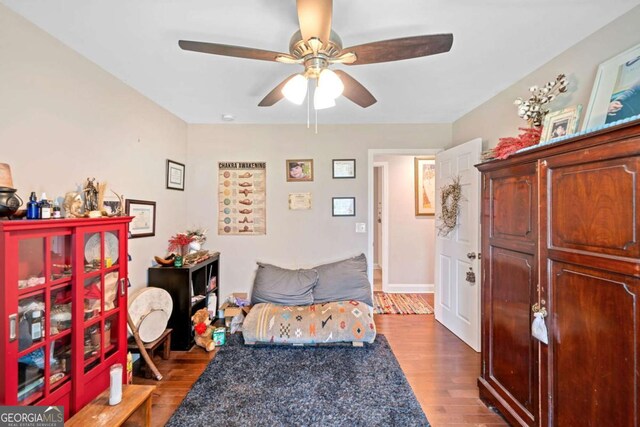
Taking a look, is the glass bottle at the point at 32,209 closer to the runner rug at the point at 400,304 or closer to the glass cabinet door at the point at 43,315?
the glass cabinet door at the point at 43,315

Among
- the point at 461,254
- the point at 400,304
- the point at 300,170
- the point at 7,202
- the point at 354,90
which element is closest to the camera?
the point at 7,202

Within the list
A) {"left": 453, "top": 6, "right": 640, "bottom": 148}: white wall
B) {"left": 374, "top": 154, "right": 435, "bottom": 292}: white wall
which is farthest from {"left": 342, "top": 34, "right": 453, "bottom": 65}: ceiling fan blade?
{"left": 374, "top": 154, "right": 435, "bottom": 292}: white wall

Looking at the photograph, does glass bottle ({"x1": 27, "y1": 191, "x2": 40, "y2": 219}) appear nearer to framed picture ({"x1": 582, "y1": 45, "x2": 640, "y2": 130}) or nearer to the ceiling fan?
the ceiling fan

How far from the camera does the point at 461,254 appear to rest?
2982mm

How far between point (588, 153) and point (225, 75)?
92.3 inches

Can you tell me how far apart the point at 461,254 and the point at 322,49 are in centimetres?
253

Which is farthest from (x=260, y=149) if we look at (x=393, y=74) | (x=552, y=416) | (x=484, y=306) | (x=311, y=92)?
(x=552, y=416)

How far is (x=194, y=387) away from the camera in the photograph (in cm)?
215

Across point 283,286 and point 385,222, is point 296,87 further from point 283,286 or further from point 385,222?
point 385,222

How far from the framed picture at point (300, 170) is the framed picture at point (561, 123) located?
233 cm

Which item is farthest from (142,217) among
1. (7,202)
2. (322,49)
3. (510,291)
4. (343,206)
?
(510,291)

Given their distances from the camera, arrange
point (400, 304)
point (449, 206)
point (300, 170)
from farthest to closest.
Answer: point (400, 304), point (300, 170), point (449, 206)

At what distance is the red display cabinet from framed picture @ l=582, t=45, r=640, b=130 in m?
2.94

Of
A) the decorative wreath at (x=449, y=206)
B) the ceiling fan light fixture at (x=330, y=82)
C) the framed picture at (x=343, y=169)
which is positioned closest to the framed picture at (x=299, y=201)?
the framed picture at (x=343, y=169)
